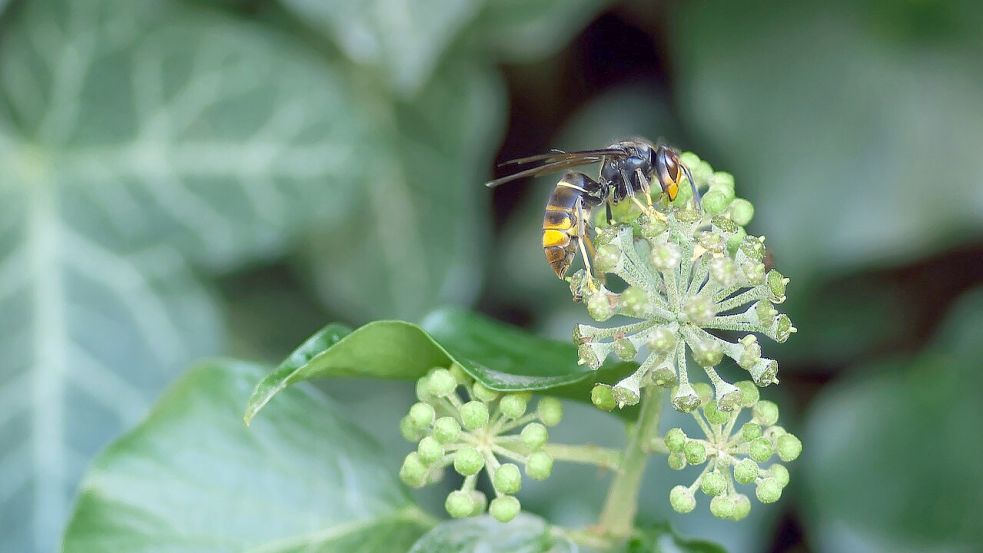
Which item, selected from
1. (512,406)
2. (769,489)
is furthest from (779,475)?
(512,406)

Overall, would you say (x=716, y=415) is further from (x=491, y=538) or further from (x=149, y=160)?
(x=149, y=160)

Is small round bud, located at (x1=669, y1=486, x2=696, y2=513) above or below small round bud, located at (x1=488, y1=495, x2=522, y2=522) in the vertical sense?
below

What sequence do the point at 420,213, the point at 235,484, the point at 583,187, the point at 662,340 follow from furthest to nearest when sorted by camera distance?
the point at 420,213
the point at 583,187
the point at 235,484
the point at 662,340

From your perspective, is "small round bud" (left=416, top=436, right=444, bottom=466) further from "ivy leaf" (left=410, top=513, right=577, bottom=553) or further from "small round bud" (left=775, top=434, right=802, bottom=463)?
"small round bud" (left=775, top=434, right=802, bottom=463)

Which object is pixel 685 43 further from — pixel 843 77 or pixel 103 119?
pixel 103 119

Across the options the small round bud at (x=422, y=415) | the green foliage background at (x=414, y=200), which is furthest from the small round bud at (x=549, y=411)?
the green foliage background at (x=414, y=200)

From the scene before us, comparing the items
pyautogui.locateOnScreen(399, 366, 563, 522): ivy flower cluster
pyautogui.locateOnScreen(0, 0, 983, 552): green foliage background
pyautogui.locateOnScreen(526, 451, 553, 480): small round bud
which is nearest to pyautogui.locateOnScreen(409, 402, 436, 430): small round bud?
pyautogui.locateOnScreen(399, 366, 563, 522): ivy flower cluster
